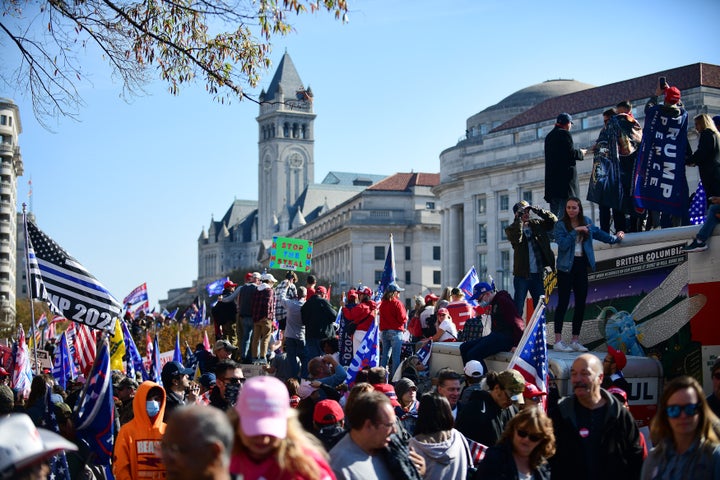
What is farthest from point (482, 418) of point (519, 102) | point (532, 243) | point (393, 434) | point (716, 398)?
point (519, 102)

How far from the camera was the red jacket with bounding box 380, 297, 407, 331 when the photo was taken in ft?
54.1

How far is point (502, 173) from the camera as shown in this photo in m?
83.8

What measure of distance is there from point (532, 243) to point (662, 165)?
1.88 metres

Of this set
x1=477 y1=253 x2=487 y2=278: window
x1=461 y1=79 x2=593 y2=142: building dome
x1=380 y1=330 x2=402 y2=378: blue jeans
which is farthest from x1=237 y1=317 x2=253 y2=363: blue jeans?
x1=461 y1=79 x2=593 y2=142: building dome

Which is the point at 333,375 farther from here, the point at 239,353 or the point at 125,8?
the point at 239,353

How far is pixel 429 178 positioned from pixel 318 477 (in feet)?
386

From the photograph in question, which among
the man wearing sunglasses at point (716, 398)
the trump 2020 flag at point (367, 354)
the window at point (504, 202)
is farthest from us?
the window at point (504, 202)

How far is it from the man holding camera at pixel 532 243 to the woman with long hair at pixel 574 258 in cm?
66

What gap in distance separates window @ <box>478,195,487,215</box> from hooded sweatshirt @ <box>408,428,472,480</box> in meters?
79.8

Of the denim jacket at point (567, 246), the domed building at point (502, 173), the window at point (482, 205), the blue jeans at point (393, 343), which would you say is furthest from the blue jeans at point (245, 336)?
the window at point (482, 205)

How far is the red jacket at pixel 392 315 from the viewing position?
16495 millimetres

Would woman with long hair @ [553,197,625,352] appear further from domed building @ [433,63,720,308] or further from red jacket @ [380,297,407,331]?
domed building @ [433,63,720,308]

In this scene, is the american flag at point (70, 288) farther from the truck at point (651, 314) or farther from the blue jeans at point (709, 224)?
Result: the blue jeans at point (709, 224)

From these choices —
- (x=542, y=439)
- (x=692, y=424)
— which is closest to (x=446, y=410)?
(x=542, y=439)
